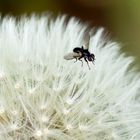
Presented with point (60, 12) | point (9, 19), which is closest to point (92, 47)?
point (9, 19)

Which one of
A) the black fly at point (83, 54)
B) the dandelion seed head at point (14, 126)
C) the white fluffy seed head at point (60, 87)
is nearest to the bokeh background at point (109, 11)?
the white fluffy seed head at point (60, 87)

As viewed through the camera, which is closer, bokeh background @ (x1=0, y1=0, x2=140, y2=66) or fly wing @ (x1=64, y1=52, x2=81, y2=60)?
fly wing @ (x1=64, y1=52, x2=81, y2=60)

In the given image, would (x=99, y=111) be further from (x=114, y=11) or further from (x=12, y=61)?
(x=114, y=11)

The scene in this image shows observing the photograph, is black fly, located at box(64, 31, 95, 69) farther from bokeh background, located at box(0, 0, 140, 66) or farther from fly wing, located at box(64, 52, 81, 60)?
bokeh background, located at box(0, 0, 140, 66)

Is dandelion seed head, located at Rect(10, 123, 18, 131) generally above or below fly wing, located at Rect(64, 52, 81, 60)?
below

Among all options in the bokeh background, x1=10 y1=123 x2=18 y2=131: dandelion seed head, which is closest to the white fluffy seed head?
x1=10 y1=123 x2=18 y2=131: dandelion seed head

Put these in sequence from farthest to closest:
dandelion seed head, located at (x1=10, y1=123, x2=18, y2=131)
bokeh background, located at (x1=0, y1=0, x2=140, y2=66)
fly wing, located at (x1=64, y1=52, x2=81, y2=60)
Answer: bokeh background, located at (x1=0, y1=0, x2=140, y2=66) → fly wing, located at (x1=64, y1=52, x2=81, y2=60) → dandelion seed head, located at (x1=10, y1=123, x2=18, y2=131)

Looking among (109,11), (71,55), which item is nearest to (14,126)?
(71,55)

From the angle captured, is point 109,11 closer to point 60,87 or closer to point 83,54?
point 83,54
